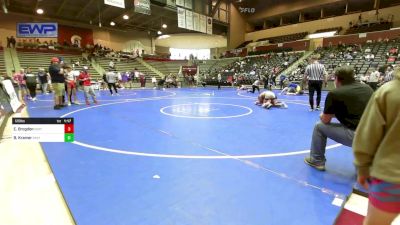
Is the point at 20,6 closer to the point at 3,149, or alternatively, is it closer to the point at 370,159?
the point at 3,149

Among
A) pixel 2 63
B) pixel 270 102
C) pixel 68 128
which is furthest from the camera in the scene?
pixel 2 63

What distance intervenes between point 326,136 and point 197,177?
163 centimetres

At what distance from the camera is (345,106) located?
10.0 ft

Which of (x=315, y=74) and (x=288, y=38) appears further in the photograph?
(x=288, y=38)

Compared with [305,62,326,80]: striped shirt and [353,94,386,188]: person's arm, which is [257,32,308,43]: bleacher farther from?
[353,94,386,188]: person's arm

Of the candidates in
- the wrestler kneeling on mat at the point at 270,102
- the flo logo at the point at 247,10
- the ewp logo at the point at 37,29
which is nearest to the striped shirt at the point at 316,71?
the wrestler kneeling on mat at the point at 270,102

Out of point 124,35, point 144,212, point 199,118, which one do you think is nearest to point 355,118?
point 144,212

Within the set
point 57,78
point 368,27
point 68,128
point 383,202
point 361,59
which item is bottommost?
point 383,202

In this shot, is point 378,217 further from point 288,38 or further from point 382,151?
point 288,38

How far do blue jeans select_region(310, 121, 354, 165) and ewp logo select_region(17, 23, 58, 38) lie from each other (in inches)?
645

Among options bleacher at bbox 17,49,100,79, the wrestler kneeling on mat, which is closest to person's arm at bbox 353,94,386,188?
the wrestler kneeling on mat

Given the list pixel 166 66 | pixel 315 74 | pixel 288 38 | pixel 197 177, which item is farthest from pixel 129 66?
pixel 197 177

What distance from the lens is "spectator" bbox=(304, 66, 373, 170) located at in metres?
3.00

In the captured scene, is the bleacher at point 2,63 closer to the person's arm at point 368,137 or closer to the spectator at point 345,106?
the spectator at point 345,106
